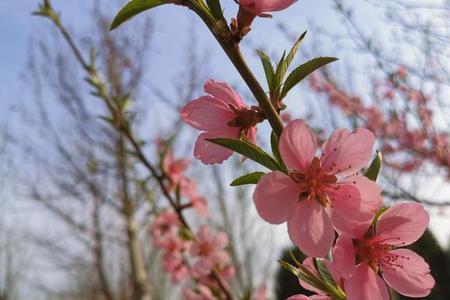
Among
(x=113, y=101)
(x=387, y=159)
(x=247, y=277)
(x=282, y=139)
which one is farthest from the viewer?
(x=247, y=277)

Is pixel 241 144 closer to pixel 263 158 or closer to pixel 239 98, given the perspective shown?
pixel 263 158

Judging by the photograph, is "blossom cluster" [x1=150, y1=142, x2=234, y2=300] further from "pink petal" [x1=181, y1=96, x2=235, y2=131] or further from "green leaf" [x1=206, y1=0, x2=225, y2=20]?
"green leaf" [x1=206, y1=0, x2=225, y2=20]

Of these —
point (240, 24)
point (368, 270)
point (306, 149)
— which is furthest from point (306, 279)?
point (240, 24)

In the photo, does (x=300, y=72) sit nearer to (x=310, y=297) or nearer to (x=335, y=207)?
(x=335, y=207)

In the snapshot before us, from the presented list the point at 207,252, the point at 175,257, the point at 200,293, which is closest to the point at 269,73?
the point at 200,293

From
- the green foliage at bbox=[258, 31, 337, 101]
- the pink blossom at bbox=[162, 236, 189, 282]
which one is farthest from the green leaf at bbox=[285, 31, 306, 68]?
the pink blossom at bbox=[162, 236, 189, 282]

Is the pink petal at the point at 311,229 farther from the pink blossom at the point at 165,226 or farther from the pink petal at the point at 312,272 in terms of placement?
the pink blossom at the point at 165,226
